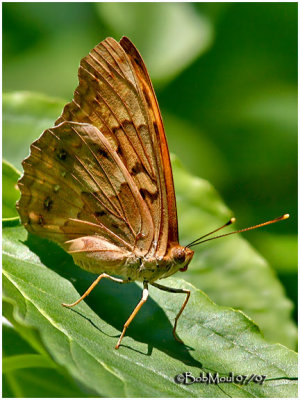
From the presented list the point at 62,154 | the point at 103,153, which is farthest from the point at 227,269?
the point at 62,154

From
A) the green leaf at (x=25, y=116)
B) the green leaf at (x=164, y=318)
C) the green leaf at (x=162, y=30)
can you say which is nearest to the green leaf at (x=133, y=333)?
the green leaf at (x=164, y=318)

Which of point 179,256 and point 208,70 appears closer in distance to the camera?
point 179,256

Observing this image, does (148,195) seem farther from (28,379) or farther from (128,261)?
(28,379)

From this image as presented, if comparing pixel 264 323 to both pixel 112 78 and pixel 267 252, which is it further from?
pixel 112 78

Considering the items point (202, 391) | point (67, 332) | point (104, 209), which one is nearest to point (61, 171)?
point (104, 209)

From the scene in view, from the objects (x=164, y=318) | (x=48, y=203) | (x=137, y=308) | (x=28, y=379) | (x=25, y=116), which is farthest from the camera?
(x=25, y=116)

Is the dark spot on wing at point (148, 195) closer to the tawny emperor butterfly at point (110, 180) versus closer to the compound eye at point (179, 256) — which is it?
the tawny emperor butterfly at point (110, 180)

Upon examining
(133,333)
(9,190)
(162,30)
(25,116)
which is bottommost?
(133,333)
